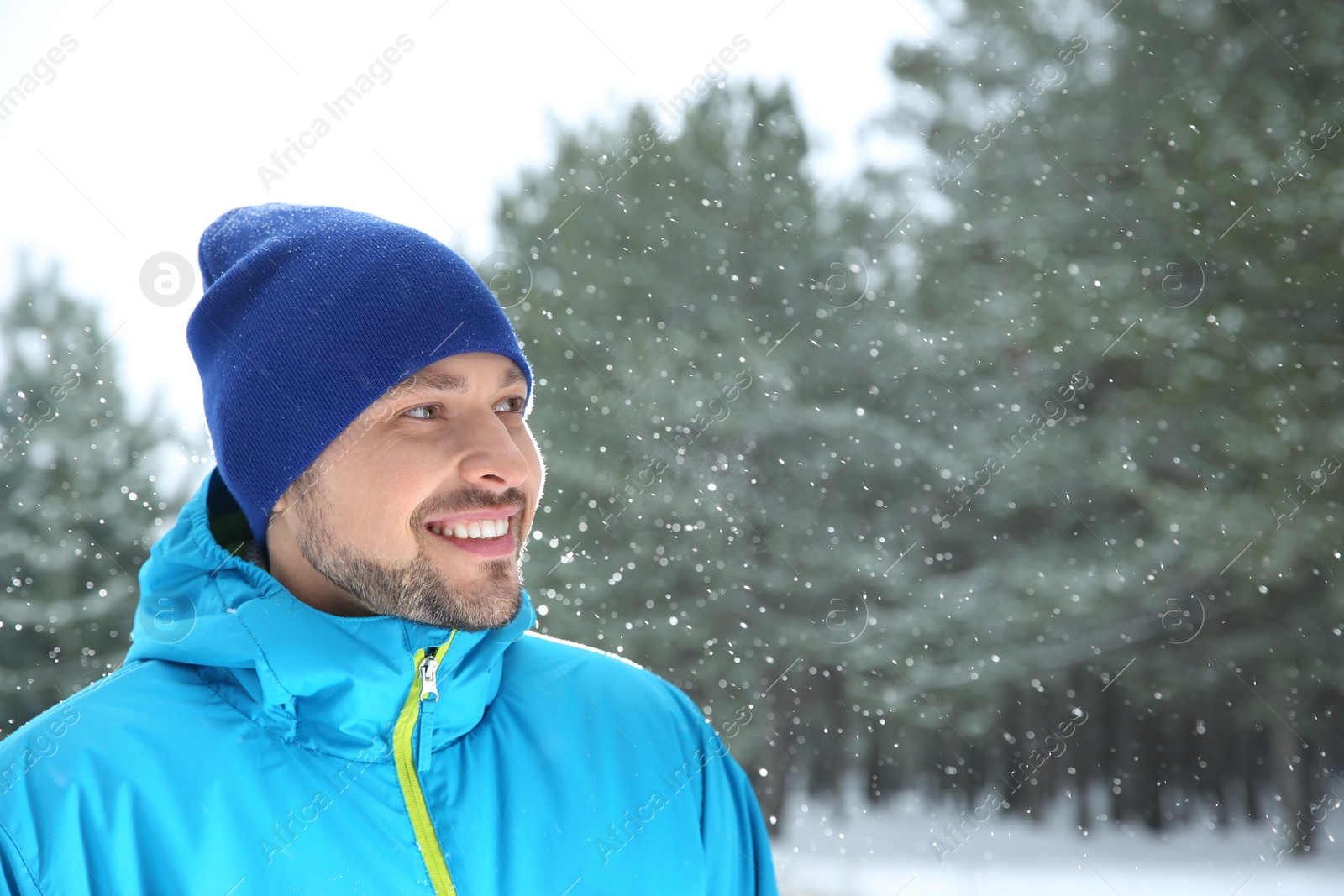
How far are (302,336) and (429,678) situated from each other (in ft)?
1.10

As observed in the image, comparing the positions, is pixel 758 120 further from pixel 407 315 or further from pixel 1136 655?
pixel 407 315

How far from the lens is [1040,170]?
6680 mm

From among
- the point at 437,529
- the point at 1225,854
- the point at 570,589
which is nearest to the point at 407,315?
the point at 437,529

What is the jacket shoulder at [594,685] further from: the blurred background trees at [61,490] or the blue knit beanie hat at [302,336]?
the blurred background trees at [61,490]

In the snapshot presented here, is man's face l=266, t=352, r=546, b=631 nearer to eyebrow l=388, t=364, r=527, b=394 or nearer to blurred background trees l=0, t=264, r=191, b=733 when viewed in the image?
eyebrow l=388, t=364, r=527, b=394

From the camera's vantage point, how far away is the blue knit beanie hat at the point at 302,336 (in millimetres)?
948

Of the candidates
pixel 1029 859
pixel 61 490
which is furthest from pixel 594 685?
pixel 1029 859

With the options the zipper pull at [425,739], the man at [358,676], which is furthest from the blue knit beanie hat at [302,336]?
the zipper pull at [425,739]

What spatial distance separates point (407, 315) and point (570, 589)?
574 cm

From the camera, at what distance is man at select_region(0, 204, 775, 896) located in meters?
0.77

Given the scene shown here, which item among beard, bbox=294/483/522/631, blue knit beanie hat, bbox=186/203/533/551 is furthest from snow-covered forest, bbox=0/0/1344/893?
beard, bbox=294/483/522/631

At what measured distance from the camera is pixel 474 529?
91cm

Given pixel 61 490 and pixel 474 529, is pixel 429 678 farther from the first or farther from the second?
pixel 61 490

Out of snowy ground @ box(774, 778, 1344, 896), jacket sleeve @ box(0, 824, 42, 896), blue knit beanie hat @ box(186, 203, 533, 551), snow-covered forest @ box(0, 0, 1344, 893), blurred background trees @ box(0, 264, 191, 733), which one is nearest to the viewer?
jacket sleeve @ box(0, 824, 42, 896)
